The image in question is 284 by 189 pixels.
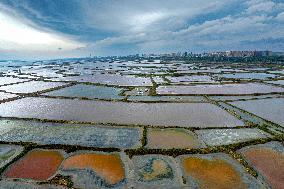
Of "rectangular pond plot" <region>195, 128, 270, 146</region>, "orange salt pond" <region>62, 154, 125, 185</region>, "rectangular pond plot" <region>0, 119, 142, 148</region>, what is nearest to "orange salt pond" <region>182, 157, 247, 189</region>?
"rectangular pond plot" <region>195, 128, 270, 146</region>

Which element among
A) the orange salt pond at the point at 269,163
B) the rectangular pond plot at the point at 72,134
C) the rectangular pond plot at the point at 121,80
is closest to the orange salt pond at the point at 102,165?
the rectangular pond plot at the point at 72,134

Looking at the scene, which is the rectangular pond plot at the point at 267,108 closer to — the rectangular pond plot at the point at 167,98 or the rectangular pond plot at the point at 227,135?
the rectangular pond plot at the point at 227,135

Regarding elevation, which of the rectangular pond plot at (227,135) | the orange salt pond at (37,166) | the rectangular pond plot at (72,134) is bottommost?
the orange salt pond at (37,166)

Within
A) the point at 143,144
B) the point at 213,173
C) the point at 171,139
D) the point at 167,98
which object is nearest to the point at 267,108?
the point at 167,98

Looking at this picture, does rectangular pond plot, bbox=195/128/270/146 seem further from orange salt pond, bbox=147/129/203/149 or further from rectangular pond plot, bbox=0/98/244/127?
rectangular pond plot, bbox=0/98/244/127

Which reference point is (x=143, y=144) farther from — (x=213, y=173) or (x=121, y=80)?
(x=121, y=80)

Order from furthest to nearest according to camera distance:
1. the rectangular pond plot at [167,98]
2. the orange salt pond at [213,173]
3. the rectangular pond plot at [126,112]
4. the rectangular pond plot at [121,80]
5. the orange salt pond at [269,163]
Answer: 1. the rectangular pond plot at [121,80]
2. the rectangular pond plot at [167,98]
3. the rectangular pond plot at [126,112]
4. the orange salt pond at [269,163]
5. the orange salt pond at [213,173]
